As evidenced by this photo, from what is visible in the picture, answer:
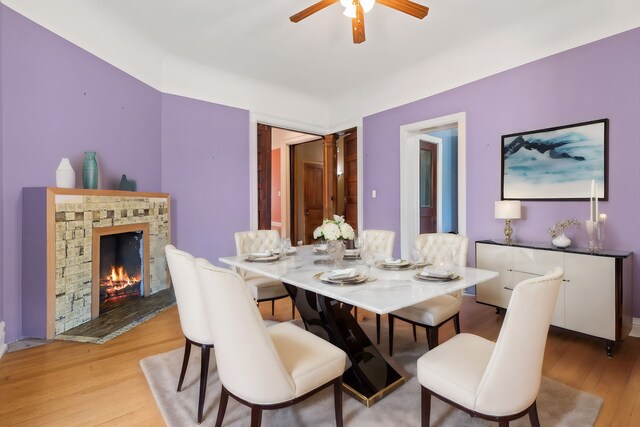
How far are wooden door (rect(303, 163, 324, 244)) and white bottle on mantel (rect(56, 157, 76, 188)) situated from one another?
4.65 metres

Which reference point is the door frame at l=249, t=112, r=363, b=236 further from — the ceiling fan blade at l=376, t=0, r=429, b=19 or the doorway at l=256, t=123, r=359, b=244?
the ceiling fan blade at l=376, t=0, r=429, b=19

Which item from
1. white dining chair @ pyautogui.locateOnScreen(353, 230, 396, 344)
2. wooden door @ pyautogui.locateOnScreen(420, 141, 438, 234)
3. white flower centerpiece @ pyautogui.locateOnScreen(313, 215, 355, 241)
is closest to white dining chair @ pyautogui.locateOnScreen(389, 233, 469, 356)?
white dining chair @ pyautogui.locateOnScreen(353, 230, 396, 344)

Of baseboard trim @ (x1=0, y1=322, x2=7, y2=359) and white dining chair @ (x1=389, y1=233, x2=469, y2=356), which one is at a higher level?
white dining chair @ (x1=389, y1=233, x2=469, y2=356)

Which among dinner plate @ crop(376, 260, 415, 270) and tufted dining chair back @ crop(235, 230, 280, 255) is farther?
tufted dining chair back @ crop(235, 230, 280, 255)

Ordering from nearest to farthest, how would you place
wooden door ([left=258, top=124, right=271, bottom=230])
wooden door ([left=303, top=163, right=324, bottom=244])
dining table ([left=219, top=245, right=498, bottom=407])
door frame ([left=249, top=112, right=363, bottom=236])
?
dining table ([left=219, top=245, right=498, bottom=407])
door frame ([left=249, top=112, right=363, bottom=236])
wooden door ([left=258, top=124, right=271, bottom=230])
wooden door ([left=303, top=163, right=324, bottom=244])

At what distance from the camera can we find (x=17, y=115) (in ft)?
8.07

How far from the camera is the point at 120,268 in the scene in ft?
11.2

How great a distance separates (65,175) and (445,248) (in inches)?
124

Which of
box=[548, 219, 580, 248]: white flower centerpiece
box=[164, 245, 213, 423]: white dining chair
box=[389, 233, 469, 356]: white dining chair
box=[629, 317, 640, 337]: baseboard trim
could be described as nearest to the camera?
box=[164, 245, 213, 423]: white dining chair

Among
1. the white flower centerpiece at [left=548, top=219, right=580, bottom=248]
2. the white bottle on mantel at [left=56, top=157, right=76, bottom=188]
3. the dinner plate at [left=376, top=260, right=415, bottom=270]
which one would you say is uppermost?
the white bottle on mantel at [left=56, top=157, right=76, bottom=188]

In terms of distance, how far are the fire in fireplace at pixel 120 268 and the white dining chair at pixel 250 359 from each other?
241cm

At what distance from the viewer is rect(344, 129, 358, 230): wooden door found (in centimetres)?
528

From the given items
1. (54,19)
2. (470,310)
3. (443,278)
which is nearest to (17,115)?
(54,19)

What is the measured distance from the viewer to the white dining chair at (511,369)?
117cm
